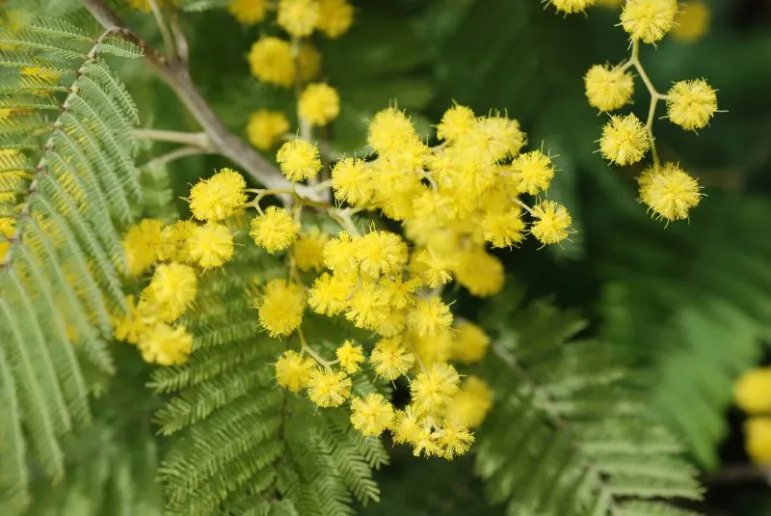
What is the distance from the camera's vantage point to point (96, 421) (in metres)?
1.12

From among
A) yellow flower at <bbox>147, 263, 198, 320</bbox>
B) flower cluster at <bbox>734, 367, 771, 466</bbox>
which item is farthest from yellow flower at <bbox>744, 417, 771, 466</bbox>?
yellow flower at <bbox>147, 263, 198, 320</bbox>

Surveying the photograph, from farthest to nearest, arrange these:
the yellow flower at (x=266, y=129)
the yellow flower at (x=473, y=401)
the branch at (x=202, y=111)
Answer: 1. the yellow flower at (x=266, y=129)
2. the yellow flower at (x=473, y=401)
3. the branch at (x=202, y=111)

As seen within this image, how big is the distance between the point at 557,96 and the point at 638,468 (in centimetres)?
71

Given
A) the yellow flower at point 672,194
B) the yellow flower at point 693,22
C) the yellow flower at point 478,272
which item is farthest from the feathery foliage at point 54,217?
the yellow flower at point 693,22

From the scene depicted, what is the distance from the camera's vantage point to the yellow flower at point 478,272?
1046mm

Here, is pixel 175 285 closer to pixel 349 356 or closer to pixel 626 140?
pixel 349 356

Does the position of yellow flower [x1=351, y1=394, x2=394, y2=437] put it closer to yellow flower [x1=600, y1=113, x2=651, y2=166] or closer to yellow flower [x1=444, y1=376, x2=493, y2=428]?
yellow flower [x1=444, y1=376, x2=493, y2=428]

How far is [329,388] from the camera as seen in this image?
31.2 inches

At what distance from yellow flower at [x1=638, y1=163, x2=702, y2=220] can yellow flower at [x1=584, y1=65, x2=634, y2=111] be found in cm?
9

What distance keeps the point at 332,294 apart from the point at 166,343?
0.19 m

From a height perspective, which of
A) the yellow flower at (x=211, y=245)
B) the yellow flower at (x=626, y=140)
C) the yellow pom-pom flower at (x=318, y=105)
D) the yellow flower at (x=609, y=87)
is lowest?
the yellow flower at (x=211, y=245)

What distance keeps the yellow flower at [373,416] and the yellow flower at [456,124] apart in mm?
310

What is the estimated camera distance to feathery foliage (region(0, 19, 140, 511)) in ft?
2.49

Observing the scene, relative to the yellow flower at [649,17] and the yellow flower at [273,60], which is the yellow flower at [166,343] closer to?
the yellow flower at [273,60]
